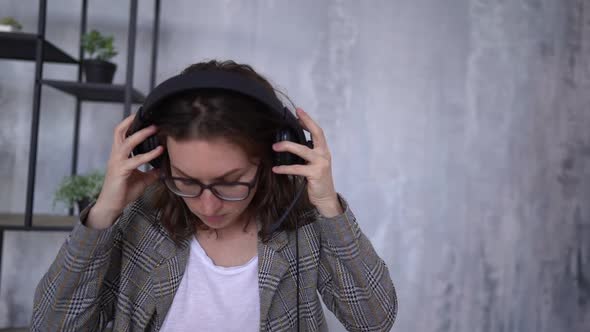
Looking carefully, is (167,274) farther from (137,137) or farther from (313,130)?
(313,130)

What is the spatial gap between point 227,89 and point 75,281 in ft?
1.36

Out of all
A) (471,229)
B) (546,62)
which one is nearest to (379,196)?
(471,229)

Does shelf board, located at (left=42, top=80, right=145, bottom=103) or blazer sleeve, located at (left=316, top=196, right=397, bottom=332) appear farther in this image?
shelf board, located at (left=42, top=80, right=145, bottom=103)

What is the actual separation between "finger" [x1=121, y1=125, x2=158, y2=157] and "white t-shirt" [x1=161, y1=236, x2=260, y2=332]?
25cm

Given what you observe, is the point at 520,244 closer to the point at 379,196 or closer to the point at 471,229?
the point at 471,229

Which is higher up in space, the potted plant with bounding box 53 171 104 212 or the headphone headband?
the headphone headband

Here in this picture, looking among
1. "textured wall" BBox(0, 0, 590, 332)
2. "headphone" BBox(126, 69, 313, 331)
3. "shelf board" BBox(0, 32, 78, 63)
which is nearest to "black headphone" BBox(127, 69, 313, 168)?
"headphone" BBox(126, 69, 313, 331)

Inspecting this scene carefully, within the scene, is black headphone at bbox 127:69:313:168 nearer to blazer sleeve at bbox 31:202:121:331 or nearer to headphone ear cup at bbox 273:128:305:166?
headphone ear cup at bbox 273:128:305:166

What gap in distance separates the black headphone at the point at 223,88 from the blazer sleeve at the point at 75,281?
163mm

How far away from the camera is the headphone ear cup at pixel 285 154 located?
81cm

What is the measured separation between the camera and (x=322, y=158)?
832 mm

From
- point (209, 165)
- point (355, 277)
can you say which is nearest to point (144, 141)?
point (209, 165)

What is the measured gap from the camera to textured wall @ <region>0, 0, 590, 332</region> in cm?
211

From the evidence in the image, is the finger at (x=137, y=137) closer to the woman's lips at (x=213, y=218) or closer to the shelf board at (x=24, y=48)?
the woman's lips at (x=213, y=218)
